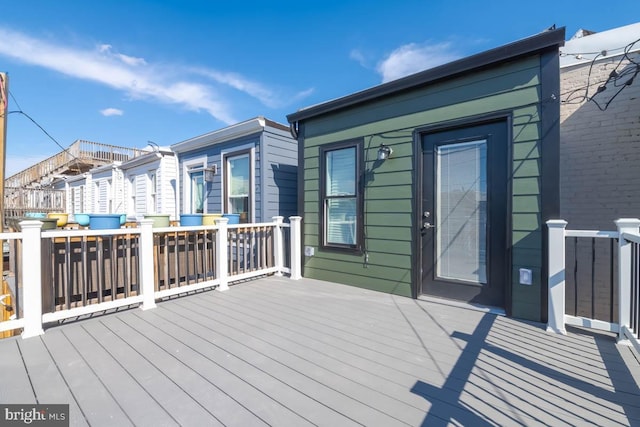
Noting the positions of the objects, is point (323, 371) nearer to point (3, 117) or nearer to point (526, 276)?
point (526, 276)

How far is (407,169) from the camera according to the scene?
3344mm

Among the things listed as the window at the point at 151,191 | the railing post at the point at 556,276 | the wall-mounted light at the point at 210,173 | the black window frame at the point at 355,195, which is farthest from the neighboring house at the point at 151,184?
the railing post at the point at 556,276

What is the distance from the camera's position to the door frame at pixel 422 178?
2.68 meters

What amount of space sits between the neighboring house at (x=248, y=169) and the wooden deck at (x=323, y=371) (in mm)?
2585

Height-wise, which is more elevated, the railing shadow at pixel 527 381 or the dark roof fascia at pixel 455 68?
the dark roof fascia at pixel 455 68

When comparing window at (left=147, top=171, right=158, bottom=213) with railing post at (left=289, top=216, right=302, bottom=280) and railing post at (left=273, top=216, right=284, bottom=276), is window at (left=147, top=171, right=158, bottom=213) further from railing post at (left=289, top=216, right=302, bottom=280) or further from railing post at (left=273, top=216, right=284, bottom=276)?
railing post at (left=289, top=216, right=302, bottom=280)

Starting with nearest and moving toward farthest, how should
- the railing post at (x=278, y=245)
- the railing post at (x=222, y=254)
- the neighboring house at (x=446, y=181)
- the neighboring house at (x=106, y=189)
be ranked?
1. the neighboring house at (x=446, y=181)
2. the railing post at (x=222, y=254)
3. the railing post at (x=278, y=245)
4. the neighboring house at (x=106, y=189)

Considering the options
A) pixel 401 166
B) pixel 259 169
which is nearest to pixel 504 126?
pixel 401 166

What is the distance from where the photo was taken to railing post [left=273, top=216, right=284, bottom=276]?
14.6 feet

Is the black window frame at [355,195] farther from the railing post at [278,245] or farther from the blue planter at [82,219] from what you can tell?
the blue planter at [82,219]

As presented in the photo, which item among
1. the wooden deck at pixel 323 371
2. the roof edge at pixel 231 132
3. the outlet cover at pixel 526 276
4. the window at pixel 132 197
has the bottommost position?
the wooden deck at pixel 323 371

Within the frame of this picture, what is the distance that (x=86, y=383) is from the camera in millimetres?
1655

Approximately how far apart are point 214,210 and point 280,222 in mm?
2016

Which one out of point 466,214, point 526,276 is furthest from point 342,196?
point 526,276
